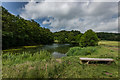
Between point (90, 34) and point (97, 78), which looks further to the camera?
point (90, 34)

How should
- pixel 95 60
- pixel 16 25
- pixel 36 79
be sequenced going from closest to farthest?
1. pixel 36 79
2. pixel 95 60
3. pixel 16 25

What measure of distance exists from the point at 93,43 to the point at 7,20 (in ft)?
105

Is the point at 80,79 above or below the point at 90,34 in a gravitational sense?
below

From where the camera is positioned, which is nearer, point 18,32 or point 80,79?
point 80,79

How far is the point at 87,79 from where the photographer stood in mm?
3385

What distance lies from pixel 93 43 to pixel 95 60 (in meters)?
19.7

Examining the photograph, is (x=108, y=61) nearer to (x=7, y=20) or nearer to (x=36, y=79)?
(x=36, y=79)

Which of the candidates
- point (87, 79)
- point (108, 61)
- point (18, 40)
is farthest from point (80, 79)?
point (18, 40)

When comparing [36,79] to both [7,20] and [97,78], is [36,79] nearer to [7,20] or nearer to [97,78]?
[97,78]

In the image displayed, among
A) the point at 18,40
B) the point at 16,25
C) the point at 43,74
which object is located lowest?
the point at 43,74

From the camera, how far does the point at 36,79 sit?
3.11 m

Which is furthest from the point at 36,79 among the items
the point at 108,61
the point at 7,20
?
the point at 7,20

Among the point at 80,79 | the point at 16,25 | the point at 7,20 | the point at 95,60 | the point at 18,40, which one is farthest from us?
the point at 18,40

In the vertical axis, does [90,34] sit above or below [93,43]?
above
